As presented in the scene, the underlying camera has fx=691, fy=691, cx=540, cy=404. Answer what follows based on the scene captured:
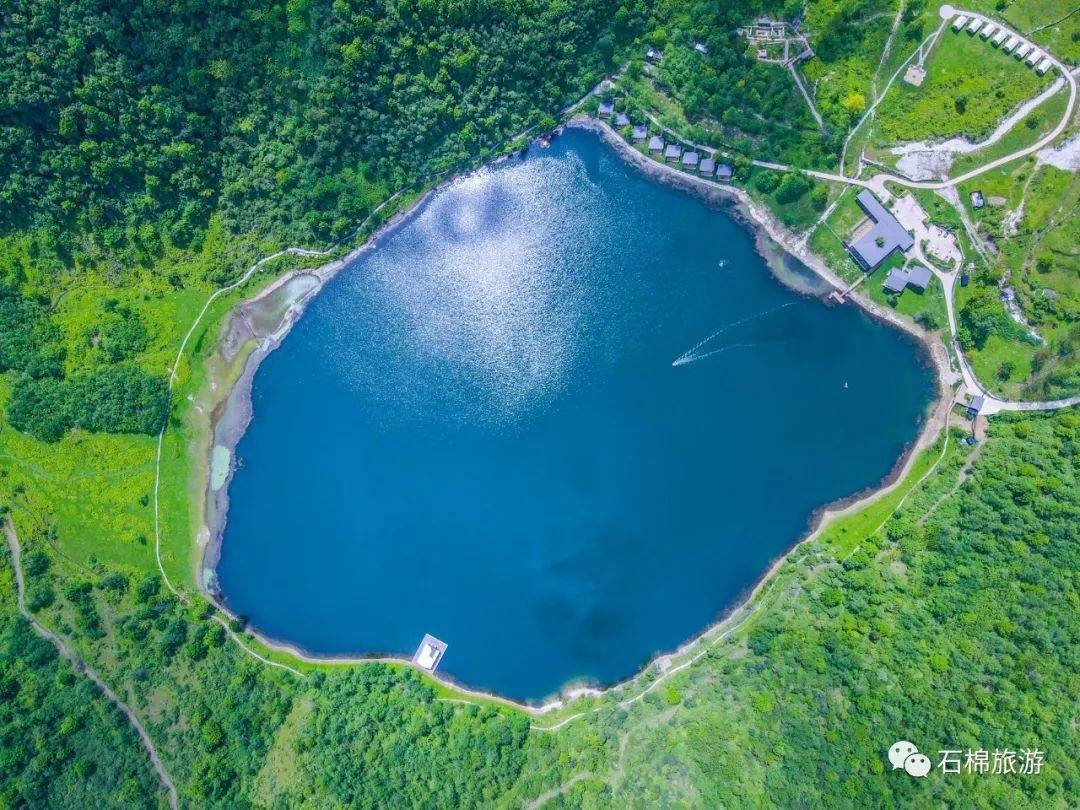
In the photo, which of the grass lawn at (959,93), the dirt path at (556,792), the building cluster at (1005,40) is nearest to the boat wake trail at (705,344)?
the grass lawn at (959,93)

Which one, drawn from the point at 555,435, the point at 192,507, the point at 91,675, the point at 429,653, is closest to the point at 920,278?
the point at 555,435

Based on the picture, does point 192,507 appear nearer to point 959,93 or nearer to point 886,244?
point 886,244

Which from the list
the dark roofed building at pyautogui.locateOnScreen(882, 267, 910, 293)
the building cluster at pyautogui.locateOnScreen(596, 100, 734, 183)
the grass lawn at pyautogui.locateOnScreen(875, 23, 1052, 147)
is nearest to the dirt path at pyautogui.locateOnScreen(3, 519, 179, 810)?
the building cluster at pyautogui.locateOnScreen(596, 100, 734, 183)

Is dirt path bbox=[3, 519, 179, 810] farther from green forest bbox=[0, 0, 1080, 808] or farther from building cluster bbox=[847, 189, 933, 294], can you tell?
building cluster bbox=[847, 189, 933, 294]

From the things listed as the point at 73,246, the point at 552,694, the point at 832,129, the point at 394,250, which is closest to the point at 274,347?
the point at 394,250

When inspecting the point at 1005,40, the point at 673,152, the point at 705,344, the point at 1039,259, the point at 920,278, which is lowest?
the point at 705,344

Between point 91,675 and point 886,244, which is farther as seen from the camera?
point 886,244
